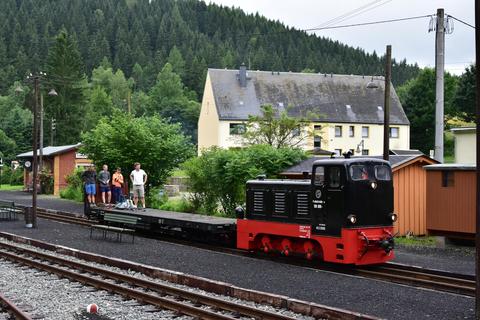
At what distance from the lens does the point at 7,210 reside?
2777 cm

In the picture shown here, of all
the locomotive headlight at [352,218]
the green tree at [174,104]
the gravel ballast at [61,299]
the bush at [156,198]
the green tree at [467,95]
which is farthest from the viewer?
the green tree at [174,104]

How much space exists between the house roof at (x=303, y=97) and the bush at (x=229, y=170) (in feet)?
119

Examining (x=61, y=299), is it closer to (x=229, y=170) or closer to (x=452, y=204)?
(x=452, y=204)

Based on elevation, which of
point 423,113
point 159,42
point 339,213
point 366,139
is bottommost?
point 339,213

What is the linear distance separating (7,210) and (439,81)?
18.7 metres

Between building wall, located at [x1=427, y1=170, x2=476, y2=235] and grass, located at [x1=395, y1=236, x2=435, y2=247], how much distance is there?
0.53 meters

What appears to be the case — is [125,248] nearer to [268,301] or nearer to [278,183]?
[278,183]

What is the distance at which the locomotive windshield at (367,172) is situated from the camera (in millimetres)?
14141

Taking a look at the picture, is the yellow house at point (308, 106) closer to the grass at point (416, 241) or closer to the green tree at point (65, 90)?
the green tree at point (65, 90)

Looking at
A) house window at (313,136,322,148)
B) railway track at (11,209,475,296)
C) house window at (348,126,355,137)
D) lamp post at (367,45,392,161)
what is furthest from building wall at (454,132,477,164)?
house window at (348,126,355,137)

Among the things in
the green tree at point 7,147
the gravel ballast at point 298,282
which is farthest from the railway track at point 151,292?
the green tree at point 7,147

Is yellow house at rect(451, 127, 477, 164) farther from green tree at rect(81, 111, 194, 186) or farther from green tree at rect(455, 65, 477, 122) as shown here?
green tree at rect(455, 65, 477, 122)

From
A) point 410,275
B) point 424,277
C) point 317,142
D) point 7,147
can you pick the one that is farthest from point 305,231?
point 7,147

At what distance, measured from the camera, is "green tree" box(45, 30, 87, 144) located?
74.9 m
